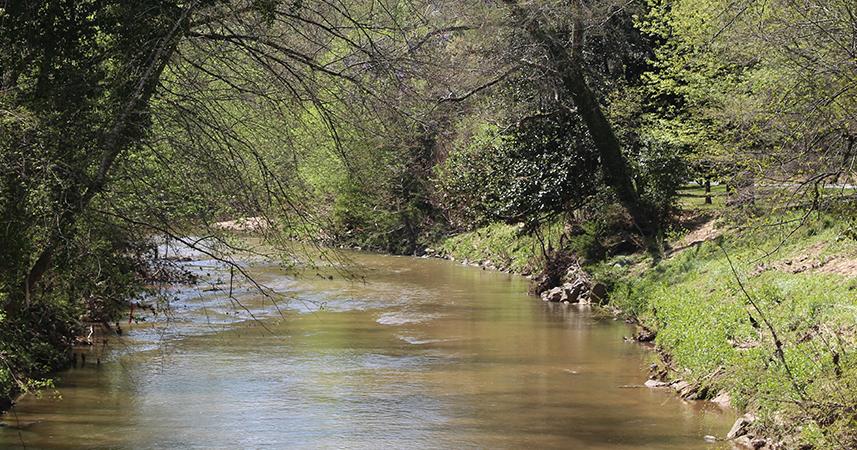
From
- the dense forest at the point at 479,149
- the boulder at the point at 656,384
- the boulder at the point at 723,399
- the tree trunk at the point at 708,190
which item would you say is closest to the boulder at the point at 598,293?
the dense forest at the point at 479,149

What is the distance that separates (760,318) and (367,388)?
5.43 meters

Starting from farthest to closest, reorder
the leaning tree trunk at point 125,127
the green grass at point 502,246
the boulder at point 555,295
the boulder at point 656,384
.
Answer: the green grass at point 502,246, the boulder at point 555,295, the boulder at point 656,384, the leaning tree trunk at point 125,127

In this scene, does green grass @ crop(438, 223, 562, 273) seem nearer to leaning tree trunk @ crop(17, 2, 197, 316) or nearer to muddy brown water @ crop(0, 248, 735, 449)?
muddy brown water @ crop(0, 248, 735, 449)

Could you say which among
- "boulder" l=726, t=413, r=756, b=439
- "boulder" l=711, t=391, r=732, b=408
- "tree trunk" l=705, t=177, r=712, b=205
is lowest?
"boulder" l=726, t=413, r=756, b=439

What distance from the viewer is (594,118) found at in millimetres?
22219

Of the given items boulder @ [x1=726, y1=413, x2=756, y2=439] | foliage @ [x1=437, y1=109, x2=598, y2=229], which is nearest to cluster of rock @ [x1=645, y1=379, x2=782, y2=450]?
boulder @ [x1=726, y1=413, x2=756, y2=439]

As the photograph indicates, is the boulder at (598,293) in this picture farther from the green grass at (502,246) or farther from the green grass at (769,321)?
the green grass at (502,246)

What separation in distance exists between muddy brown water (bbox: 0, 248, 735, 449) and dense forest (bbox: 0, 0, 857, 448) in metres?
0.76

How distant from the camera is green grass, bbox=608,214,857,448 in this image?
930 centimetres

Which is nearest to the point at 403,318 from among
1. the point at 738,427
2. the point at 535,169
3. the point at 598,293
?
the point at 598,293

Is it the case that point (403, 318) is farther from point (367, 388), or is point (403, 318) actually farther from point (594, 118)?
point (594, 118)

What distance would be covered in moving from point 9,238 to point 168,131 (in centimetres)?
168

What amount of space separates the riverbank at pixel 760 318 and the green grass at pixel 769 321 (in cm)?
2

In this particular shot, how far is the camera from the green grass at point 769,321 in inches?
366
